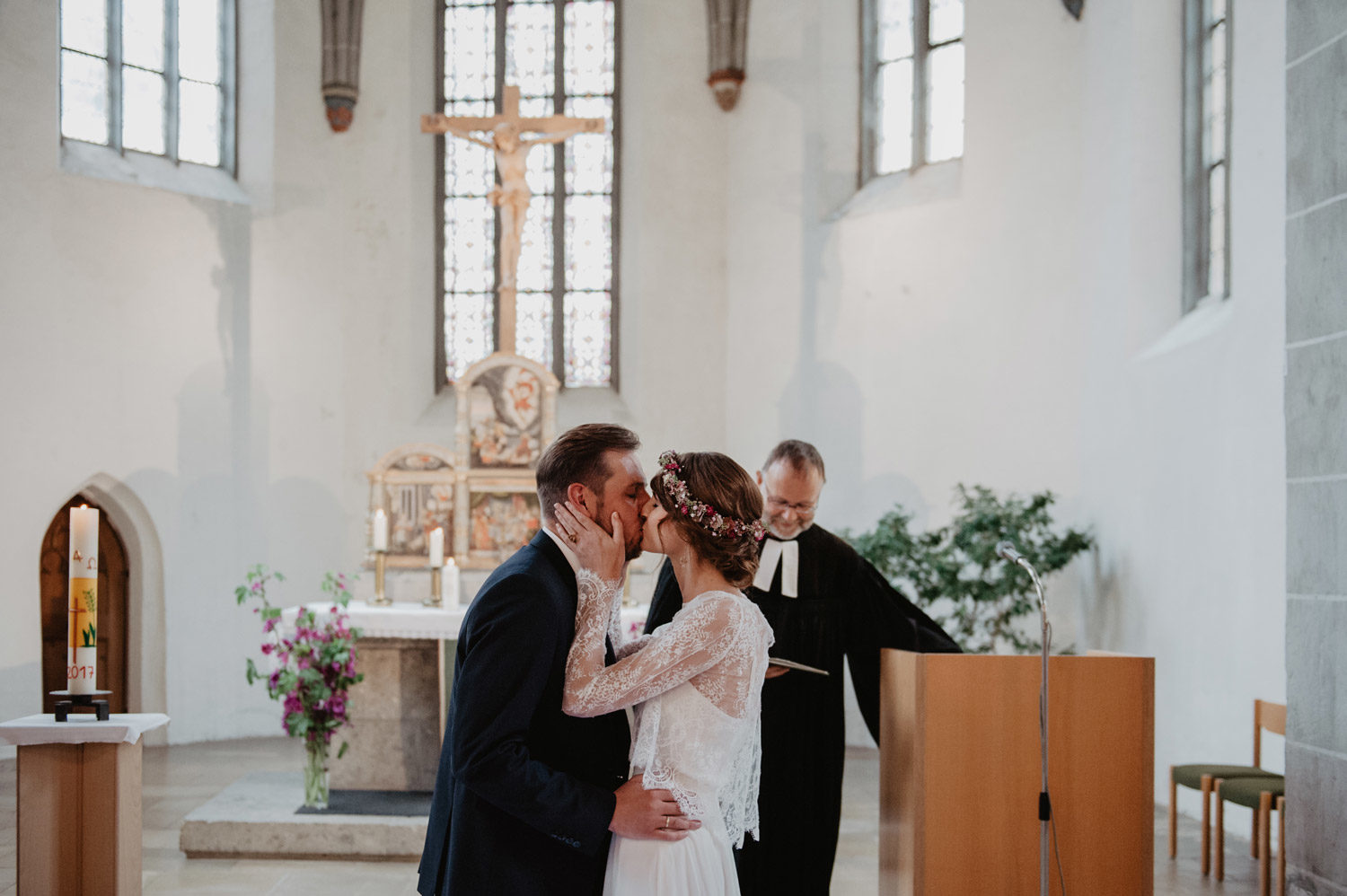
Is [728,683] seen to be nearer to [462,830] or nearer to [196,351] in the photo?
[462,830]

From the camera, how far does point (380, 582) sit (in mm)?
7148

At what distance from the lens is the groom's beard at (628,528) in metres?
2.50

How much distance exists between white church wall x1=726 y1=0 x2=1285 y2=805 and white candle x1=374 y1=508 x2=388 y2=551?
393cm

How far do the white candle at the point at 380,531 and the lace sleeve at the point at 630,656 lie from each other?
4.78 metres

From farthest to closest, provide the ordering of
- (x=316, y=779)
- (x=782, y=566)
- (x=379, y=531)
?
(x=379, y=531) → (x=316, y=779) → (x=782, y=566)

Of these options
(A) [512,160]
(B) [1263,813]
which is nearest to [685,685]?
(B) [1263,813]

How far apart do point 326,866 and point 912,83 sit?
715 cm

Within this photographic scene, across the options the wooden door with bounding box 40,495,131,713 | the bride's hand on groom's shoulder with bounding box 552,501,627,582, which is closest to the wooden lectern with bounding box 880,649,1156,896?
the bride's hand on groom's shoulder with bounding box 552,501,627,582

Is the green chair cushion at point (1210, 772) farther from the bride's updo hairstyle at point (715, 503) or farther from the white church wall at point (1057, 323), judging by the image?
the bride's updo hairstyle at point (715, 503)

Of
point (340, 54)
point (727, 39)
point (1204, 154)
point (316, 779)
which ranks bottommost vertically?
point (316, 779)

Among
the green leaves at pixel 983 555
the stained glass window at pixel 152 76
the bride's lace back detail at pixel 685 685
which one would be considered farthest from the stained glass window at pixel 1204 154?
the stained glass window at pixel 152 76

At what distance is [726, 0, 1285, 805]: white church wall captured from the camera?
6488 millimetres

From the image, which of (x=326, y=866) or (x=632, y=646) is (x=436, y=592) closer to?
(x=326, y=866)

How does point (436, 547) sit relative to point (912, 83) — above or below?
below
